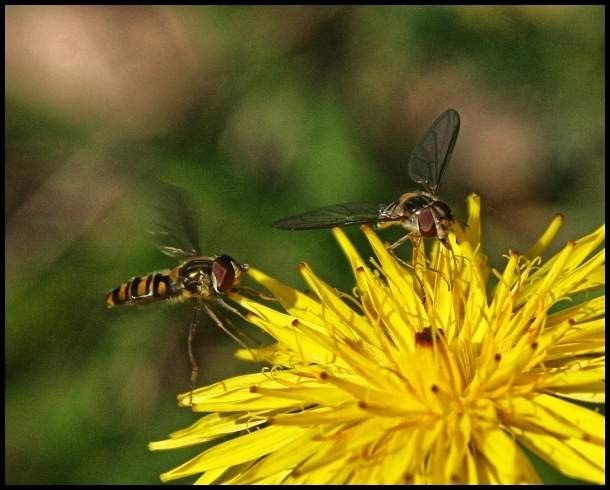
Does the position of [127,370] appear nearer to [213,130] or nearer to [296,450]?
[213,130]

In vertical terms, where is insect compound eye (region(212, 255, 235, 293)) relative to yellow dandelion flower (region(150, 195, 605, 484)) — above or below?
above

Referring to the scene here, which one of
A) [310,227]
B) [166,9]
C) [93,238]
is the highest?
[166,9]

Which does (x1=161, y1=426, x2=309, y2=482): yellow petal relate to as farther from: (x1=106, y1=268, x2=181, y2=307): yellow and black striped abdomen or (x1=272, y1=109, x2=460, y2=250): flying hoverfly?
(x1=106, y1=268, x2=181, y2=307): yellow and black striped abdomen

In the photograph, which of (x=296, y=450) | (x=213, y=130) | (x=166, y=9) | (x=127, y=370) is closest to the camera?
(x=296, y=450)

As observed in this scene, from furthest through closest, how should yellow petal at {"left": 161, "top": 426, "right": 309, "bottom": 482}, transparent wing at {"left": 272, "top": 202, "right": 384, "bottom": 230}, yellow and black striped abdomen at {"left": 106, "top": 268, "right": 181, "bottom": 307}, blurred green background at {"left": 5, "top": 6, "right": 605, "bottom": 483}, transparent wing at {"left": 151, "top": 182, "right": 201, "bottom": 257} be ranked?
1. blurred green background at {"left": 5, "top": 6, "right": 605, "bottom": 483}
2. transparent wing at {"left": 151, "top": 182, "right": 201, "bottom": 257}
3. yellow and black striped abdomen at {"left": 106, "top": 268, "right": 181, "bottom": 307}
4. transparent wing at {"left": 272, "top": 202, "right": 384, "bottom": 230}
5. yellow petal at {"left": 161, "top": 426, "right": 309, "bottom": 482}

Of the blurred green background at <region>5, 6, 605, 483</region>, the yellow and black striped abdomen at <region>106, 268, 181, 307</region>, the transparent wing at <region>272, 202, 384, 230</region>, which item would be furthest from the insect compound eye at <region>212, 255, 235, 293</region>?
the blurred green background at <region>5, 6, 605, 483</region>

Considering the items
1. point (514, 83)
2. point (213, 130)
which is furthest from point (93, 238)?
point (514, 83)

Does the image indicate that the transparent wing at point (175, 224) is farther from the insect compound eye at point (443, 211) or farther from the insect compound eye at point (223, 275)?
the insect compound eye at point (443, 211)

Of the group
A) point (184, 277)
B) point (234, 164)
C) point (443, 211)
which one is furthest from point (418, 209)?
point (234, 164)
